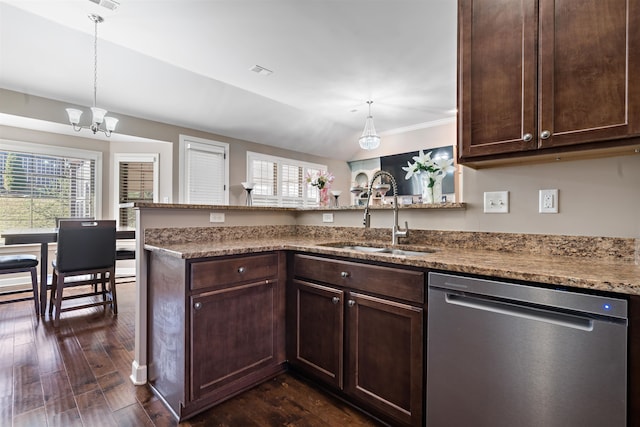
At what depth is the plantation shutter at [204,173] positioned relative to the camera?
198 inches

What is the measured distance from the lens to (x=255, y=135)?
5.75m

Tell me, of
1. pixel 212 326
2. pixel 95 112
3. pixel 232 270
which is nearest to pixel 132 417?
pixel 212 326

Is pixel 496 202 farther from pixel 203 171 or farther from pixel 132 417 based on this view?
pixel 203 171

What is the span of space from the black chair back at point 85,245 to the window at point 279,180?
114 inches

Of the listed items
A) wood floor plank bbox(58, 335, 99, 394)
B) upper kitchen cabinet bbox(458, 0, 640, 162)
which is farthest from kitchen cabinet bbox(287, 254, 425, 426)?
wood floor plank bbox(58, 335, 99, 394)

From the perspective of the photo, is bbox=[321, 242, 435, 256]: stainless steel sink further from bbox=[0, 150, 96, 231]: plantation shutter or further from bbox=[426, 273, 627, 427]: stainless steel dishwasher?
bbox=[0, 150, 96, 231]: plantation shutter

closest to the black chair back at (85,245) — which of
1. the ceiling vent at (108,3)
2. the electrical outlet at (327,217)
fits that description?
the ceiling vent at (108,3)

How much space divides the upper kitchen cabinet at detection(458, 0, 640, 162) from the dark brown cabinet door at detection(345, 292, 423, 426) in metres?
0.85

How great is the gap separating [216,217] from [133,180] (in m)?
3.56

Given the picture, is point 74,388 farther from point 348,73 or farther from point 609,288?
point 348,73

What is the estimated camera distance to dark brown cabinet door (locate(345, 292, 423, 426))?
133 cm

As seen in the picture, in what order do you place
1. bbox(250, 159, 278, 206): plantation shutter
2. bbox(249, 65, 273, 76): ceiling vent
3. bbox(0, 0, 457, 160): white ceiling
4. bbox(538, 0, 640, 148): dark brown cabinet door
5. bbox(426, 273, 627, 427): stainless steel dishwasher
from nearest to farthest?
bbox(426, 273, 627, 427): stainless steel dishwasher < bbox(538, 0, 640, 148): dark brown cabinet door < bbox(0, 0, 457, 160): white ceiling < bbox(249, 65, 273, 76): ceiling vent < bbox(250, 159, 278, 206): plantation shutter

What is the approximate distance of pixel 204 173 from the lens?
5.18m

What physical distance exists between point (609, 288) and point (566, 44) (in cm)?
95
